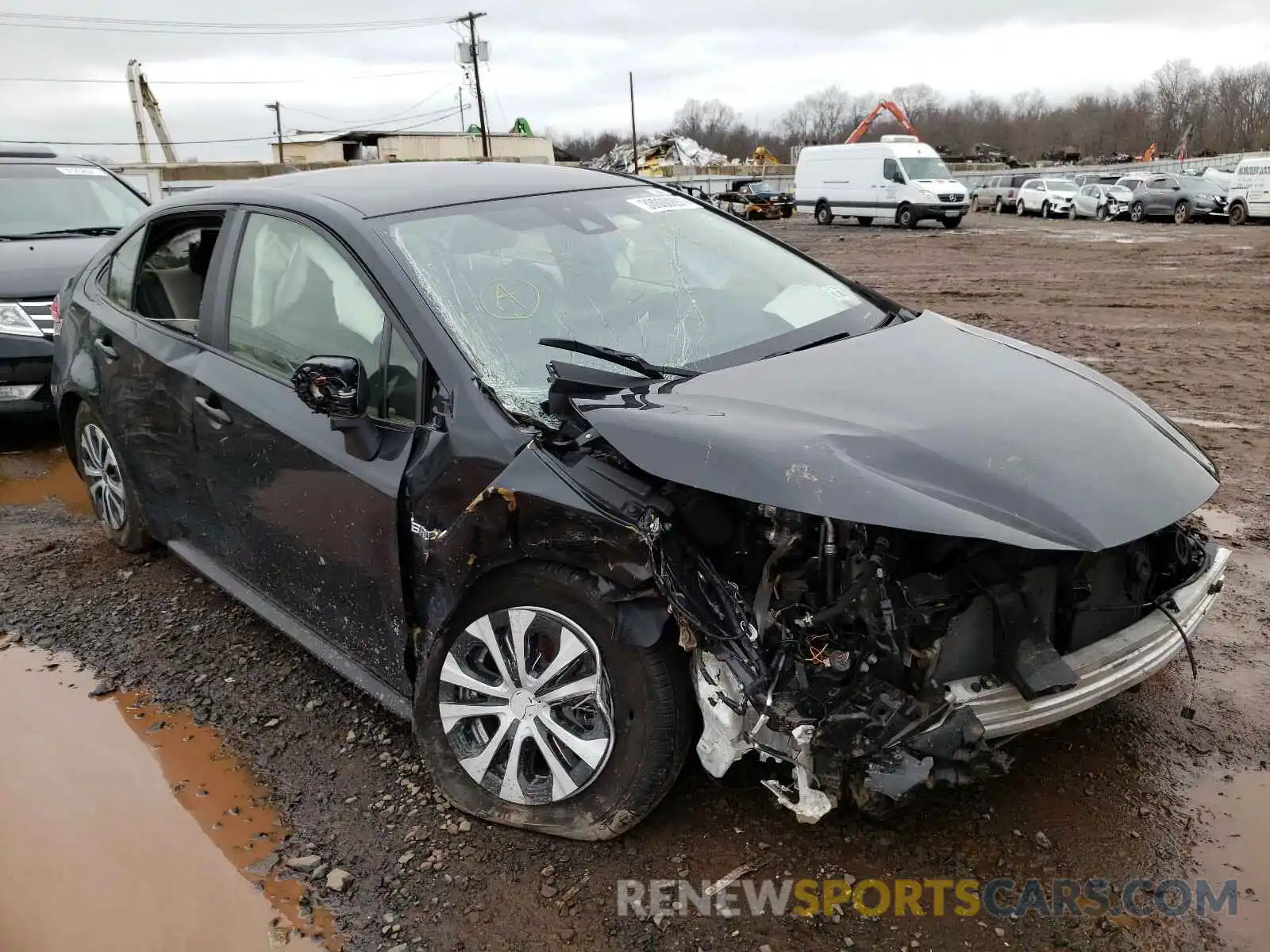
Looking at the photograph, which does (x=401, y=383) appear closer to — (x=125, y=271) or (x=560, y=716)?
(x=560, y=716)

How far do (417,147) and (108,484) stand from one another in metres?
52.6

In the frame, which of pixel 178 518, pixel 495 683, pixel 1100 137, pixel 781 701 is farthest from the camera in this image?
pixel 1100 137

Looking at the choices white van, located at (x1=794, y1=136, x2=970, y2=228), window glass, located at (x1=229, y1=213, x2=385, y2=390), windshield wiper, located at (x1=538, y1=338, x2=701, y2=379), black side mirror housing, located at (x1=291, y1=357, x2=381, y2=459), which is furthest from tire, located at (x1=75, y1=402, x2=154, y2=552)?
white van, located at (x1=794, y1=136, x2=970, y2=228)

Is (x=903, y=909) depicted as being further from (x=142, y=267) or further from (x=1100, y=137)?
(x=1100, y=137)

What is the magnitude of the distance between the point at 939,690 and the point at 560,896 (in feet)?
3.47

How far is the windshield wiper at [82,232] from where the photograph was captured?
22.8 feet

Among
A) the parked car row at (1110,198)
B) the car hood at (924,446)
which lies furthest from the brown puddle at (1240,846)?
the parked car row at (1110,198)

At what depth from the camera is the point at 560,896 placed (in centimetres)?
234

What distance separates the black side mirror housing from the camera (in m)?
2.56

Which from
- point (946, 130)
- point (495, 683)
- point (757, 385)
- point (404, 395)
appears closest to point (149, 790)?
point (495, 683)

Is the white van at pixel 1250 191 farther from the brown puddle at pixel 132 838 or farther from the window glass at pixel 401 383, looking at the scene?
the brown puddle at pixel 132 838

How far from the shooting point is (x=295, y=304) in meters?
3.06

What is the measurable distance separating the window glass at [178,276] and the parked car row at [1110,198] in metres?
25.2

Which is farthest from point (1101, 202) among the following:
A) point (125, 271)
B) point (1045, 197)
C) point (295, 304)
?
point (295, 304)
